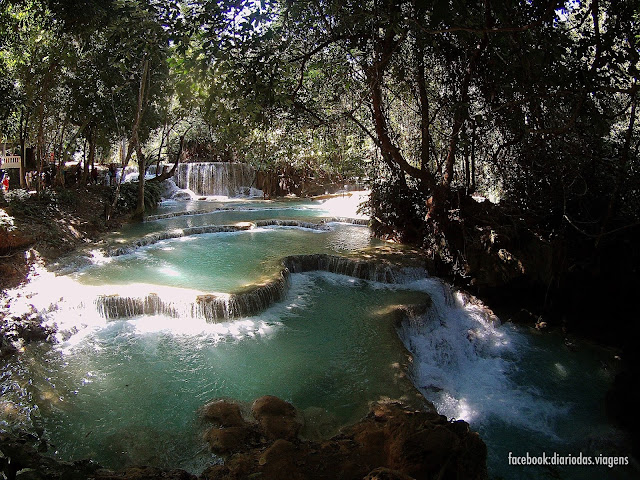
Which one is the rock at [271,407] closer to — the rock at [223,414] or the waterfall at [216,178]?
the rock at [223,414]

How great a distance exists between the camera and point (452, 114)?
9117mm

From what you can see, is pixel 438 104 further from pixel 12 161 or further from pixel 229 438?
pixel 12 161

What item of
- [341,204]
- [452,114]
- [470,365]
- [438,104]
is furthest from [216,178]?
[470,365]

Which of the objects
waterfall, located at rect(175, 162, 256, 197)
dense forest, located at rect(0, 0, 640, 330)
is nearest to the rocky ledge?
dense forest, located at rect(0, 0, 640, 330)

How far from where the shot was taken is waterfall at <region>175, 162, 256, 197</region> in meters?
23.4

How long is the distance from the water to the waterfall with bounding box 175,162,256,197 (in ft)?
48.2

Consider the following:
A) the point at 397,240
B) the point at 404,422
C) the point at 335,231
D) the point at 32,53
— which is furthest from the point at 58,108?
the point at 404,422

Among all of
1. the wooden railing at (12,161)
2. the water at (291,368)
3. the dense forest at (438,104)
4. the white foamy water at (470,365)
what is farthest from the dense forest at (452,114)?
the wooden railing at (12,161)

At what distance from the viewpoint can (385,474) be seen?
2.68 meters

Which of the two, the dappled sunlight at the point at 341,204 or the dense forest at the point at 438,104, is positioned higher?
the dense forest at the point at 438,104

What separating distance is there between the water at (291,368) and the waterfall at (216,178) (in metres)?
14.7

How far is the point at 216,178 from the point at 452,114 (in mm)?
16827

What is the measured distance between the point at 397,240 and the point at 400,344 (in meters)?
5.59

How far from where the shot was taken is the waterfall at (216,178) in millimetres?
23391
